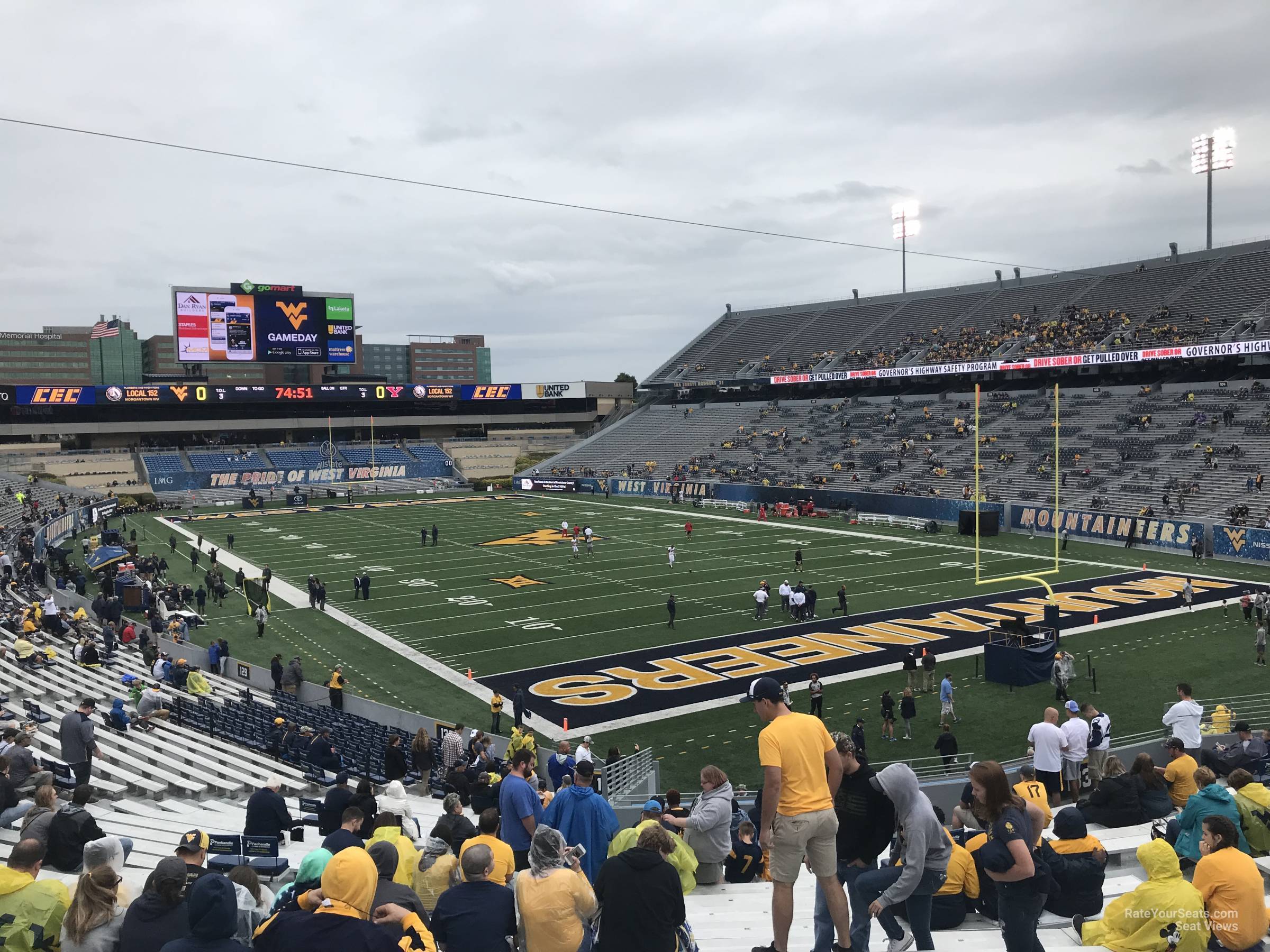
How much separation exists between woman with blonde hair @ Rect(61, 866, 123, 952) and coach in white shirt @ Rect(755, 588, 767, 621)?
21.5 metres

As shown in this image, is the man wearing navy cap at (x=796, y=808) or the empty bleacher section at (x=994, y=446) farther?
the empty bleacher section at (x=994, y=446)

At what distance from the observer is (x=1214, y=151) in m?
55.1

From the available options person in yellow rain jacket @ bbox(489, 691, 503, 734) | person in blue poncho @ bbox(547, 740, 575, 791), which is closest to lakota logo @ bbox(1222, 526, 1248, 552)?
person in yellow rain jacket @ bbox(489, 691, 503, 734)

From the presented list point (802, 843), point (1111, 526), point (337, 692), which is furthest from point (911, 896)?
point (1111, 526)

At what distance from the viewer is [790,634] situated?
24.0 metres

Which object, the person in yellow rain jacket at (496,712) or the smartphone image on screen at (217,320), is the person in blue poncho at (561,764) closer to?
the person in yellow rain jacket at (496,712)

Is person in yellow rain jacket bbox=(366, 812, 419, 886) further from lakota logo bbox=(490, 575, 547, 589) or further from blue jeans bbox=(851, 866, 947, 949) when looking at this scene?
lakota logo bbox=(490, 575, 547, 589)

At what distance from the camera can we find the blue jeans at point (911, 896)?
17.3 ft

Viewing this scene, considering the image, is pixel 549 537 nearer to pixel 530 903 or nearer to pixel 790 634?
pixel 790 634

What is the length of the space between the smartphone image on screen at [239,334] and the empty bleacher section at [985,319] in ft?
114

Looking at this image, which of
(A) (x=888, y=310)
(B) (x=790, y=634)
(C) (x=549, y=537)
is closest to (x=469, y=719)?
(B) (x=790, y=634)

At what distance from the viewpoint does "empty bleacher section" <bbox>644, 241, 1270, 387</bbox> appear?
52781 mm

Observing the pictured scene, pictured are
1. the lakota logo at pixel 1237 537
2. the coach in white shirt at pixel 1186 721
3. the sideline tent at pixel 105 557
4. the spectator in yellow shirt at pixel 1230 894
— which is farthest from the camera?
the lakota logo at pixel 1237 537

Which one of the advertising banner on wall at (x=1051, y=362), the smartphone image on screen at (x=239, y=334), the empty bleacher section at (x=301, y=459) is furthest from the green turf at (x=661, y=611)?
the empty bleacher section at (x=301, y=459)
